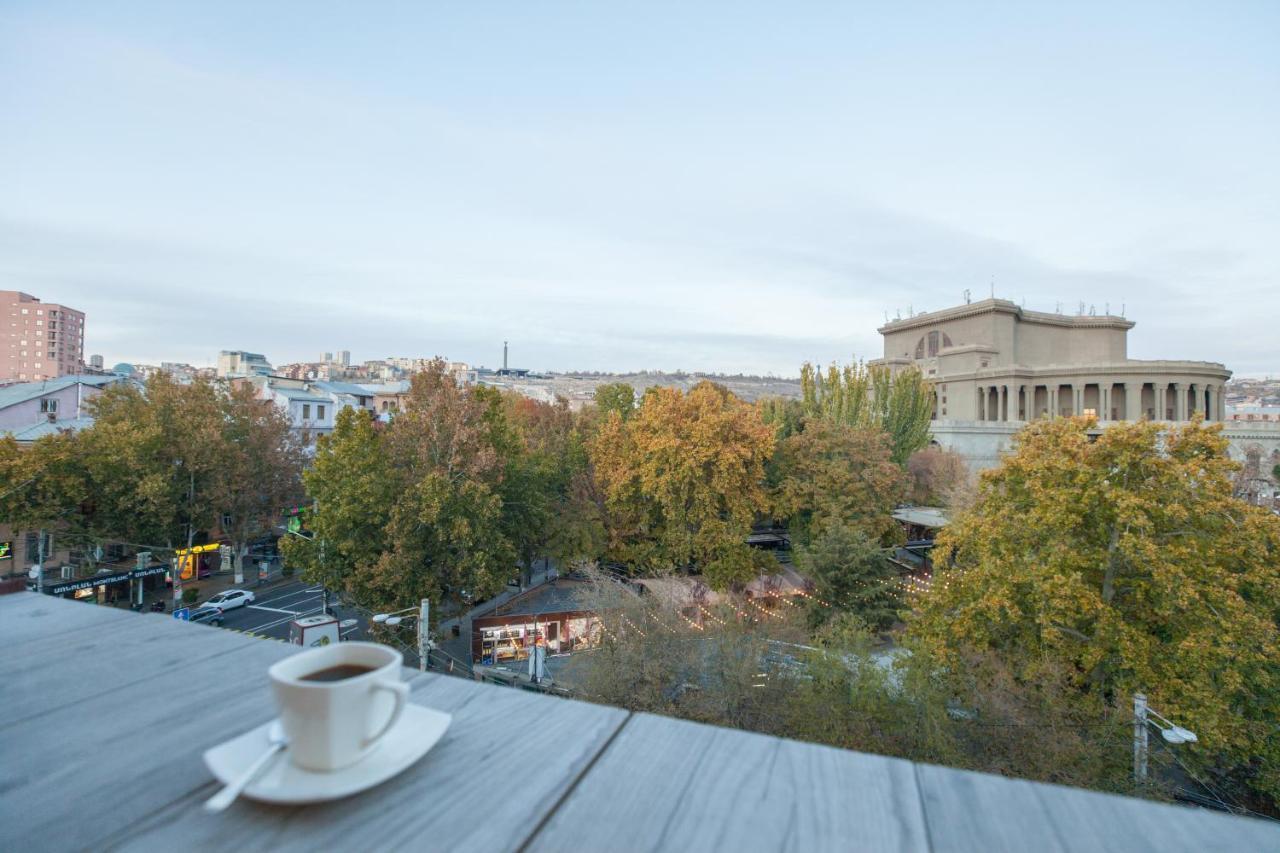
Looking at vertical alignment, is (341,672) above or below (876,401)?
below

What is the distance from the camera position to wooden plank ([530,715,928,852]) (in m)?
1.02

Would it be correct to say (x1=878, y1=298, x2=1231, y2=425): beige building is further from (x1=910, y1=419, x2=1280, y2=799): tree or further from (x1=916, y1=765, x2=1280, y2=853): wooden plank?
(x1=916, y1=765, x2=1280, y2=853): wooden plank

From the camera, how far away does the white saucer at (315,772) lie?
1022 mm

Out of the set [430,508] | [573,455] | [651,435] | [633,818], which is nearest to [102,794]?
[633,818]

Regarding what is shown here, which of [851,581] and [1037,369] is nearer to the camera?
[851,581]

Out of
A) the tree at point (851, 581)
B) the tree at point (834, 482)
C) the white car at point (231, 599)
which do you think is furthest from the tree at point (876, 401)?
the white car at point (231, 599)

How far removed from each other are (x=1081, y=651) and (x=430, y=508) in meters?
14.3

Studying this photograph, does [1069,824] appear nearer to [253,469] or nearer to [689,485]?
[689,485]

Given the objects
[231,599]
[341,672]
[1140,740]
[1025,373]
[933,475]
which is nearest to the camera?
[341,672]

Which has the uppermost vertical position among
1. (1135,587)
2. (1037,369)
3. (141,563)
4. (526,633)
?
(1037,369)

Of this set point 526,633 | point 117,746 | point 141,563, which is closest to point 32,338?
point 141,563

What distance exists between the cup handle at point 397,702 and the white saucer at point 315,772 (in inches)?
1.1

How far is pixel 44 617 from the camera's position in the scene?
2.21 metres

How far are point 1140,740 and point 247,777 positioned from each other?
485 inches
